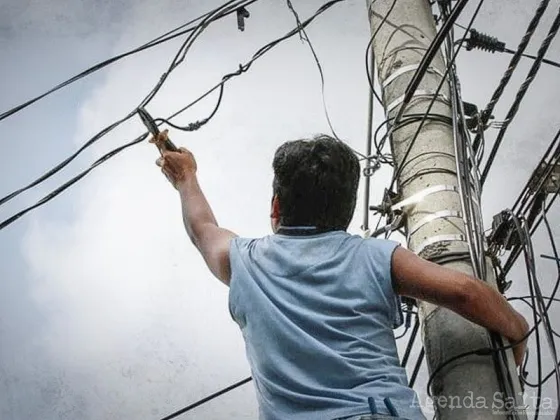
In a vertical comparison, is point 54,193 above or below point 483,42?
below

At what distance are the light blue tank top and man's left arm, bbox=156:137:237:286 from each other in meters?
0.11

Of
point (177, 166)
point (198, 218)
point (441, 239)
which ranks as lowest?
point (441, 239)

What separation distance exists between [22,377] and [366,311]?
13921mm

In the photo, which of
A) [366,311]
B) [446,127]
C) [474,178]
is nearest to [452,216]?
[474,178]

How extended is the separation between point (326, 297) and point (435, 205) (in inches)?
38.4

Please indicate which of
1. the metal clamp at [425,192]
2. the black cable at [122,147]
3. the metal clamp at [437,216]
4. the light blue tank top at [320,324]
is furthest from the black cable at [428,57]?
the black cable at [122,147]

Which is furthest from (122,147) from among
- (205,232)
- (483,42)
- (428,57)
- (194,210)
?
(483,42)

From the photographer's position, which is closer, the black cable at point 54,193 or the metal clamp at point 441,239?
the metal clamp at point 441,239

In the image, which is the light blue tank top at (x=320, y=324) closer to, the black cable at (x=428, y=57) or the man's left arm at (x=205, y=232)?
the man's left arm at (x=205, y=232)

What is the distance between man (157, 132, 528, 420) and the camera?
7.63 ft

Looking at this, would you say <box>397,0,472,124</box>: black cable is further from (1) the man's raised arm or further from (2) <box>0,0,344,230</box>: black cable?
(2) <box>0,0,344,230</box>: black cable

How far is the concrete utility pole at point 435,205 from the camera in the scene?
102 inches

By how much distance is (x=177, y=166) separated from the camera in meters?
3.46

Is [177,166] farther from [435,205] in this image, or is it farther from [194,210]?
[435,205]
